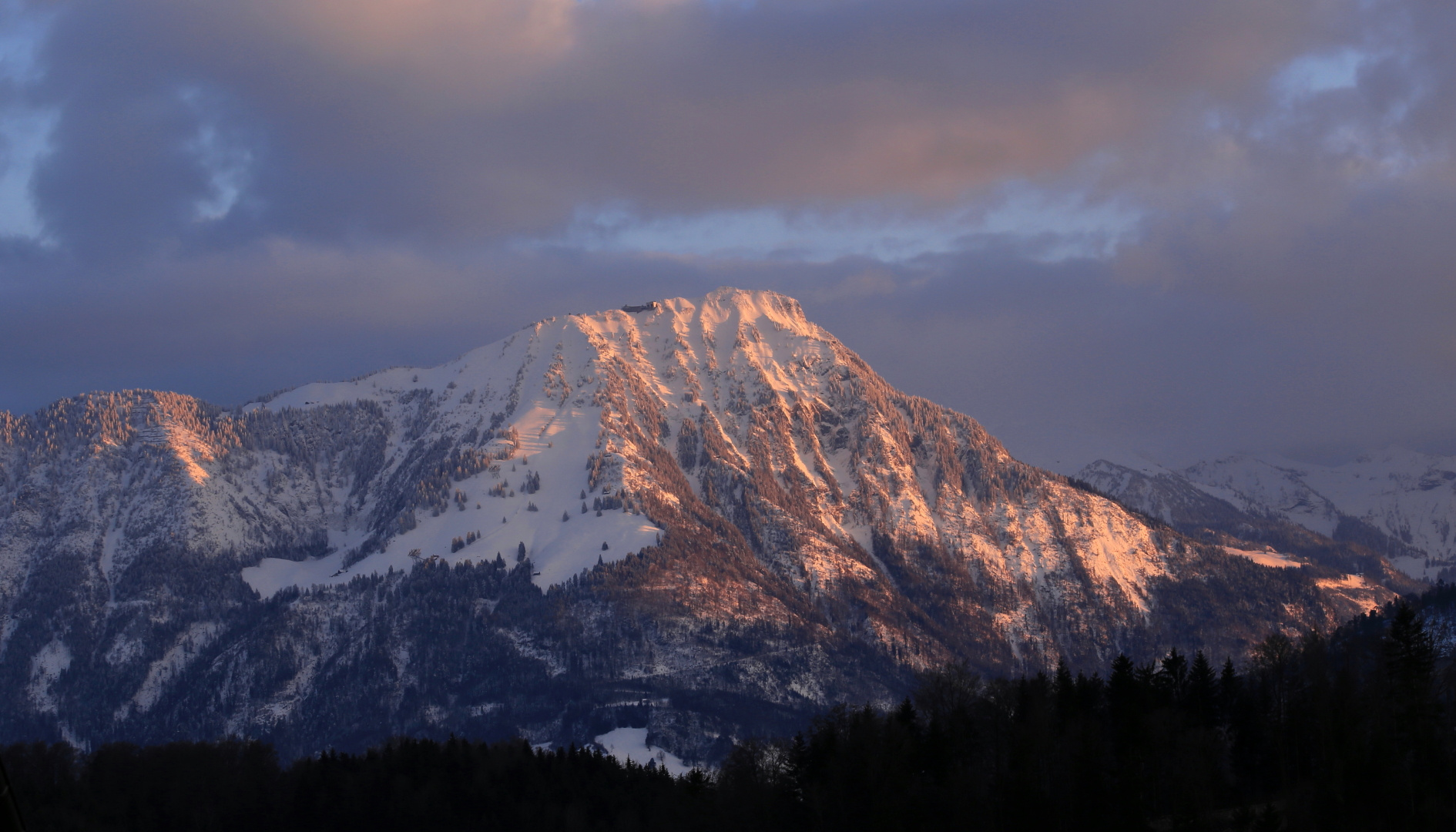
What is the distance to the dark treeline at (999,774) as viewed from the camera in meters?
130

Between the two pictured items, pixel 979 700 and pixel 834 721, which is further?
pixel 834 721

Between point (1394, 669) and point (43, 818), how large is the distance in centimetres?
16049

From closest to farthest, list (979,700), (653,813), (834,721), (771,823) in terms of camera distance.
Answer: (771,823) < (979,700) < (834,721) < (653,813)

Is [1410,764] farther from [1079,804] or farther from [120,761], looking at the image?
[120,761]

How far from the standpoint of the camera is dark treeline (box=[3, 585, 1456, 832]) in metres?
130

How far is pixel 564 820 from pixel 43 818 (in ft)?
211

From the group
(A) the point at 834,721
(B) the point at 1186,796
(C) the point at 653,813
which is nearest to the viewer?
(B) the point at 1186,796

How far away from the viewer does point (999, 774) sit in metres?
141

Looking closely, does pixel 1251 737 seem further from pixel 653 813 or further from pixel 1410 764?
pixel 653 813

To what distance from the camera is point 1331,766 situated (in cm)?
13200

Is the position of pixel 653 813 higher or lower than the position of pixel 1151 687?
lower

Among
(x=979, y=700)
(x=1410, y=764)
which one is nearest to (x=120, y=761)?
(x=979, y=700)

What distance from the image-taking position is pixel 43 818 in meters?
177

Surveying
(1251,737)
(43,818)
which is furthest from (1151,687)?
(43,818)
